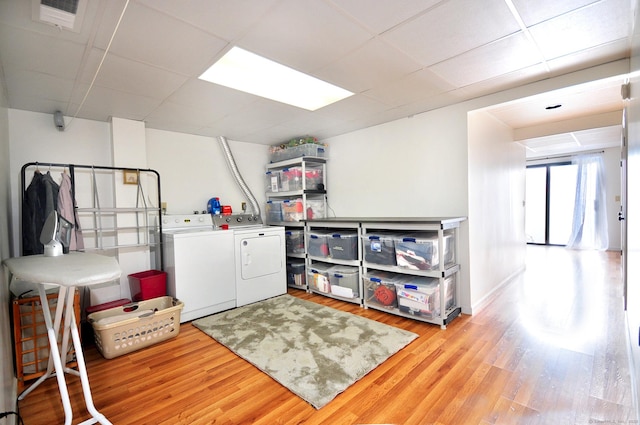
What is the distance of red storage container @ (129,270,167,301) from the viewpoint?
2.86 metres

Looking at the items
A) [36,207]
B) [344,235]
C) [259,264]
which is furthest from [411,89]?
[36,207]

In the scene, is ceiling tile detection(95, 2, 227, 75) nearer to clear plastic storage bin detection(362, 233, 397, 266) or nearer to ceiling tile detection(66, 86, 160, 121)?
ceiling tile detection(66, 86, 160, 121)

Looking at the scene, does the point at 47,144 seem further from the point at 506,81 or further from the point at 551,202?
the point at 551,202

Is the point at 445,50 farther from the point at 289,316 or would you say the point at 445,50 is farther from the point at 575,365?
the point at 289,316

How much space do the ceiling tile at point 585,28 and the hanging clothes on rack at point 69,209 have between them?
12.5ft

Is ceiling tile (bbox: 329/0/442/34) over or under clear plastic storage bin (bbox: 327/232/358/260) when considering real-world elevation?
over

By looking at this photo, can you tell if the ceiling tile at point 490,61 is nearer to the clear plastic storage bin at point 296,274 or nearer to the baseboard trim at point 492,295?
the baseboard trim at point 492,295

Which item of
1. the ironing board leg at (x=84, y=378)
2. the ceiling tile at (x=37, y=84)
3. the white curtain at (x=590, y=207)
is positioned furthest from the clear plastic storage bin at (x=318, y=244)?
the white curtain at (x=590, y=207)

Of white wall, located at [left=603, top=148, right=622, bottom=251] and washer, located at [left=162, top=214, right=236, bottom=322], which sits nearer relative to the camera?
washer, located at [left=162, top=214, right=236, bottom=322]

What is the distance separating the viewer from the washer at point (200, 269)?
291 centimetres

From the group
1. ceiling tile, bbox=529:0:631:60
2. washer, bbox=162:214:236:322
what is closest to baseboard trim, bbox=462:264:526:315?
ceiling tile, bbox=529:0:631:60

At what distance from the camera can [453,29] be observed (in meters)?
1.72

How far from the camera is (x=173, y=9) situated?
1471 mm

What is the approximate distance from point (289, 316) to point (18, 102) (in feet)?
10.4
